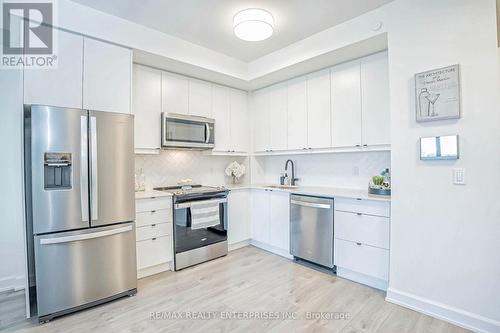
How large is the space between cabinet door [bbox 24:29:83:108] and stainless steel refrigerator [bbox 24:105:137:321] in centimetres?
16

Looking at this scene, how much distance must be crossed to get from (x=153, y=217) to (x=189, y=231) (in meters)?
0.50

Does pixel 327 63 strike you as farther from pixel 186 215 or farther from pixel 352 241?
pixel 186 215

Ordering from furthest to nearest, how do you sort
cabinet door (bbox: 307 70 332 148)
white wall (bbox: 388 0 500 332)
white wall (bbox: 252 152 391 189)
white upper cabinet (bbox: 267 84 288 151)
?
white upper cabinet (bbox: 267 84 288 151) → cabinet door (bbox: 307 70 332 148) → white wall (bbox: 252 152 391 189) → white wall (bbox: 388 0 500 332)

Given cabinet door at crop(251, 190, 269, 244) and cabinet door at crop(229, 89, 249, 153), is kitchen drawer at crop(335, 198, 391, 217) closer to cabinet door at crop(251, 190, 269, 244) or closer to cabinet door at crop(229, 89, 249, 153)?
cabinet door at crop(251, 190, 269, 244)

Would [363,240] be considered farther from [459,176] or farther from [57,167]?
[57,167]

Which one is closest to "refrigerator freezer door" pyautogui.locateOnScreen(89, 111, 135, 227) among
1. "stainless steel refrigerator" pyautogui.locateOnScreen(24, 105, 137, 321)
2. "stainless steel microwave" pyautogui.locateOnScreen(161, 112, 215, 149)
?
"stainless steel refrigerator" pyautogui.locateOnScreen(24, 105, 137, 321)

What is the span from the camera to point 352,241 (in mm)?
2805

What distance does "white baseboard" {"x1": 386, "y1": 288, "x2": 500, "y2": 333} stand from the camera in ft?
Result: 6.31

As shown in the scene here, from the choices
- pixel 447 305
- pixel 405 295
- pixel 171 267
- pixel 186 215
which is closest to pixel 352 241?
pixel 405 295

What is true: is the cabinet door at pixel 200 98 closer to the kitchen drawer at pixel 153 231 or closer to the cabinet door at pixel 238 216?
the cabinet door at pixel 238 216

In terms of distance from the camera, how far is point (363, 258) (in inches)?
107

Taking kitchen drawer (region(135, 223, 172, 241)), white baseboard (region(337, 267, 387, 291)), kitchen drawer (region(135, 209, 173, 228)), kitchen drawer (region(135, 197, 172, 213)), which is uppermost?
kitchen drawer (region(135, 197, 172, 213))

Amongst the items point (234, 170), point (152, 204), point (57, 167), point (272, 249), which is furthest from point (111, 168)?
point (272, 249)

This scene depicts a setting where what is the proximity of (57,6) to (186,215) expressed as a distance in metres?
2.42
